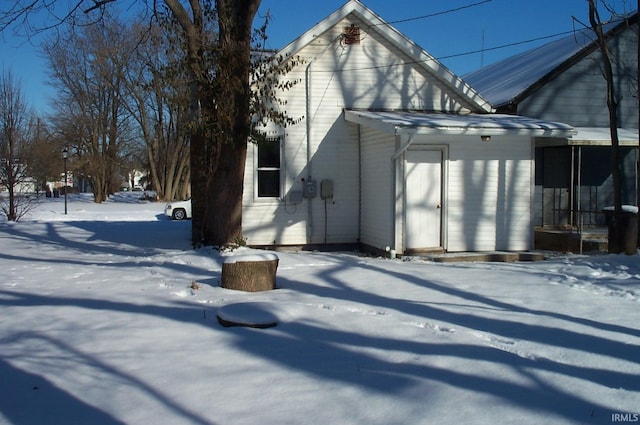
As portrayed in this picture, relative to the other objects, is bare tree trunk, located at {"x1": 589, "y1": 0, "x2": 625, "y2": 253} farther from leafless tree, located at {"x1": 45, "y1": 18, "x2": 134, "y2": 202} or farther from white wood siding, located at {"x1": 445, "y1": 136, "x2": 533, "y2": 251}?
leafless tree, located at {"x1": 45, "y1": 18, "x2": 134, "y2": 202}

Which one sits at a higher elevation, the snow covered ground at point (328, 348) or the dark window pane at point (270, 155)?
the dark window pane at point (270, 155)

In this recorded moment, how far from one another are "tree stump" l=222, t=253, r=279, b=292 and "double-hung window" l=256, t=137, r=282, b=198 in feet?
19.0

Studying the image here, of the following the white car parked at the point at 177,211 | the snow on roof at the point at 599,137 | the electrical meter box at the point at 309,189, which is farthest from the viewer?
the white car parked at the point at 177,211

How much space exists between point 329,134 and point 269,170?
171cm

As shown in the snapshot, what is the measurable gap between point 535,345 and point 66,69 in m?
47.6

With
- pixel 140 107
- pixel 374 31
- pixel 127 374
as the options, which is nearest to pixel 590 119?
pixel 374 31

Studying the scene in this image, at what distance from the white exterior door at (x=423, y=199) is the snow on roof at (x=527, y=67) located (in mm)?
4133

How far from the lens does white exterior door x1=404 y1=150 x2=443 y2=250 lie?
11.9 metres

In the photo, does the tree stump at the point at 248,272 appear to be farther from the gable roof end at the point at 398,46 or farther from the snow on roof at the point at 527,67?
the snow on roof at the point at 527,67

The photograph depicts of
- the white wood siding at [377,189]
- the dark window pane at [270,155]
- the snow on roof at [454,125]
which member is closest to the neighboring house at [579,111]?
the snow on roof at [454,125]

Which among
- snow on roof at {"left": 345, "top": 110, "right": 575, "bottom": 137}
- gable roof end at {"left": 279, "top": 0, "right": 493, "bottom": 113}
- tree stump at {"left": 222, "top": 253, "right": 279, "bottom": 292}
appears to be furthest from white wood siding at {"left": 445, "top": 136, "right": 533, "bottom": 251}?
tree stump at {"left": 222, "top": 253, "right": 279, "bottom": 292}

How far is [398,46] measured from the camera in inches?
540

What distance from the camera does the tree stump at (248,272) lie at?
775cm

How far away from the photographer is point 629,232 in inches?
428
